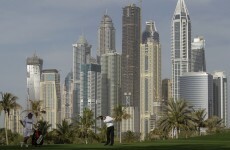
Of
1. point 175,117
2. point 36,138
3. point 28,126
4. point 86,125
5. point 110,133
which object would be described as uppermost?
point 28,126

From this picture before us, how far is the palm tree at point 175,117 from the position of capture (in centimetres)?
9812

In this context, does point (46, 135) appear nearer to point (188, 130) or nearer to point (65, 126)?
point (65, 126)

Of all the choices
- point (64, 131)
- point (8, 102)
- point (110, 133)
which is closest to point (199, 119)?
point (64, 131)

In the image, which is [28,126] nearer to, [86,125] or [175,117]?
[175,117]

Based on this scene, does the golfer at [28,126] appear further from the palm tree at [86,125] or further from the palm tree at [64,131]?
the palm tree at [86,125]

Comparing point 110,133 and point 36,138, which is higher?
point 110,133

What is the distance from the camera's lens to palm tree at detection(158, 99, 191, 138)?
322 ft

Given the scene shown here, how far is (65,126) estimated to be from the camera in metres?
102

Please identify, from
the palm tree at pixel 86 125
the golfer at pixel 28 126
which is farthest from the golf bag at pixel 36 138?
the palm tree at pixel 86 125

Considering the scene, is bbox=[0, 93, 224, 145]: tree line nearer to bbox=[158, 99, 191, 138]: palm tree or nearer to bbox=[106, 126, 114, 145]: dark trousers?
bbox=[158, 99, 191, 138]: palm tree

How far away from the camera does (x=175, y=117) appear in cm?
9856

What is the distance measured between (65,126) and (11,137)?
17.2 metres

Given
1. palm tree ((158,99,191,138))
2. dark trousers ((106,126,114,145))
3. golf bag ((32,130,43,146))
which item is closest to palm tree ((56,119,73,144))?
palm tree ((158,99,191,138))

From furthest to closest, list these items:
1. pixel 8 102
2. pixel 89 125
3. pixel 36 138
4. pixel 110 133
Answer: pixel 89 125 < pixel 8 102 < pixel 110 133 < pixel 36 138
